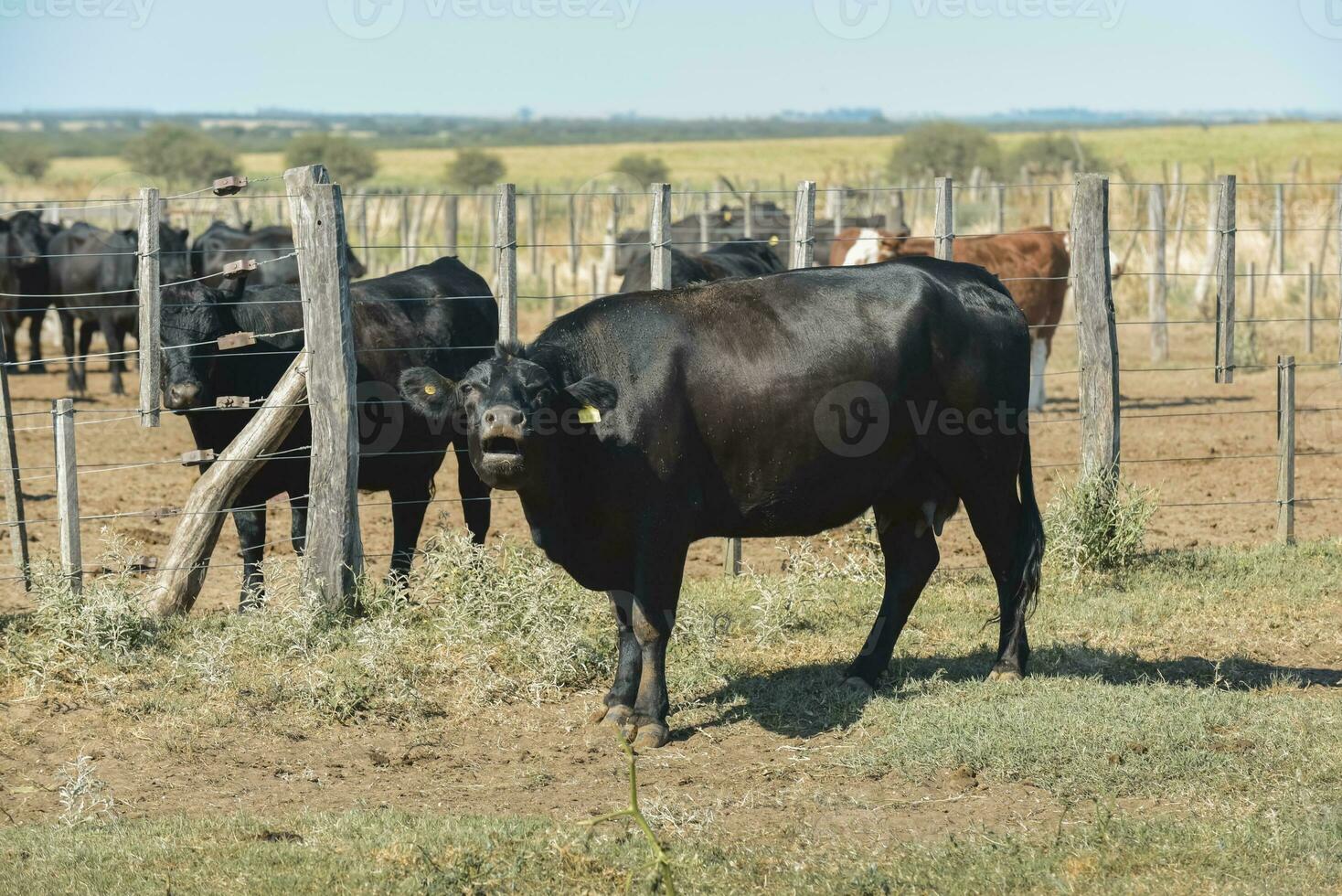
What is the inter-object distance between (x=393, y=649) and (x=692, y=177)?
243ft

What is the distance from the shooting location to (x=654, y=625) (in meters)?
6.37

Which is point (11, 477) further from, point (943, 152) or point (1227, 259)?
point (943, 152)

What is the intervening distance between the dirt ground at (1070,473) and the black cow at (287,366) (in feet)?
1.04

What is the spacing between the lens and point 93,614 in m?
7.21

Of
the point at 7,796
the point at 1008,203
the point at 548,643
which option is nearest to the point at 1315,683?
the point at 548,643

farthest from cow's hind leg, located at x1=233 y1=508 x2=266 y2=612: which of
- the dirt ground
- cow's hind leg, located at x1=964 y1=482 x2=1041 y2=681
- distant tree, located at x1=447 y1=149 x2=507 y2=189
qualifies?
distant tree, located at x1=447 y1=149 x2=507 y2=189

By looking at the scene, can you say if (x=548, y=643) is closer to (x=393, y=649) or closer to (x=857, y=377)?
(x=393, y=649)

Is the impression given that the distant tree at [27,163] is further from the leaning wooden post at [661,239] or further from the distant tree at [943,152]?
the leaning wooden post at [661,239]

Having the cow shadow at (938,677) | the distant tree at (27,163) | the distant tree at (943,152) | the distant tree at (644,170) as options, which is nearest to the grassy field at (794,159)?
the distant tree at (27,163)

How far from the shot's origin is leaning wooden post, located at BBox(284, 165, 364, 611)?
24.9ft

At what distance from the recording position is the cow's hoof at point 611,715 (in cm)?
644

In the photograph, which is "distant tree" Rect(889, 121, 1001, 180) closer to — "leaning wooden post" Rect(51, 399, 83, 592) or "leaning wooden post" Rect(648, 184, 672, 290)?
"leaning wooden post" Rect(648, 184, 672, 290)

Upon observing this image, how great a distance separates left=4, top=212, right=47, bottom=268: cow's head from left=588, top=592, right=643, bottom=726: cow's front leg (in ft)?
52.9

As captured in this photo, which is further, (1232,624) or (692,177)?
(692,177)
